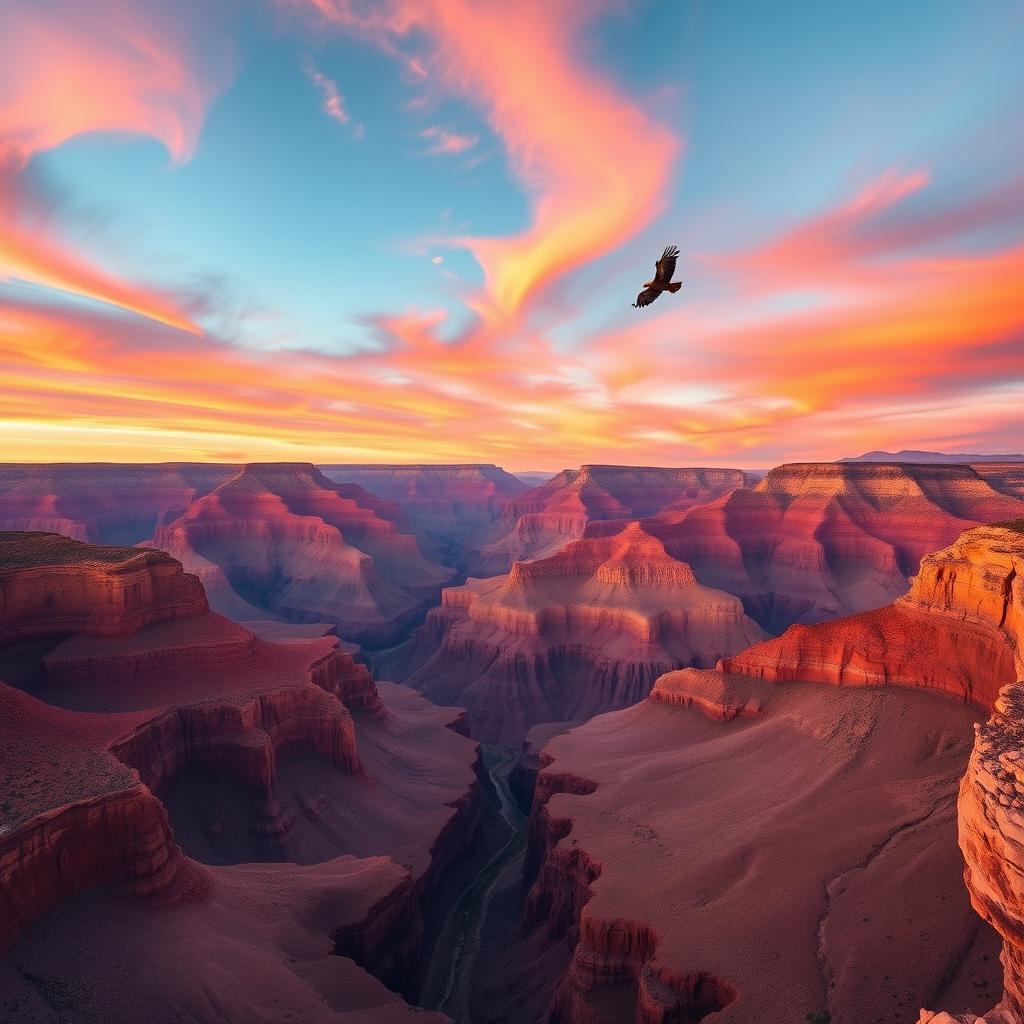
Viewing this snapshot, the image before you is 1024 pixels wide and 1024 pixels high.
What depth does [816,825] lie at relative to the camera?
1048 inches

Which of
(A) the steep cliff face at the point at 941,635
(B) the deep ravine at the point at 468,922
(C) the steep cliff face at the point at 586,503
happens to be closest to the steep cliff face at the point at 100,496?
(C) the steep cliff face at the point at 586,503

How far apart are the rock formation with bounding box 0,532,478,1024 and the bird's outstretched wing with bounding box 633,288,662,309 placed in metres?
23.1

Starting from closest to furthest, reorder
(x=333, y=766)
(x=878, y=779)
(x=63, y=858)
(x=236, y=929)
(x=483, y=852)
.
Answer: (x=63, y=858) < (x=236, y=929) < (x=878, y=779) < (x=333, y=766) < (x=483, y=852)

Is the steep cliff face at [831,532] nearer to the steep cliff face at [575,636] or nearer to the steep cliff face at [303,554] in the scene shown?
the steep cliff face at [575,636]

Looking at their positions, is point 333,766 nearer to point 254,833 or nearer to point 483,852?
point 254,833

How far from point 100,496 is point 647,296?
181m

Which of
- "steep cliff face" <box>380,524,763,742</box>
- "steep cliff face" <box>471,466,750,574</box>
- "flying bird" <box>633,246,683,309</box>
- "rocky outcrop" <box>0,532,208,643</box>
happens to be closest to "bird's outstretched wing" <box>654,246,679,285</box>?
"flying bird" <box>633,246,683,309</box>

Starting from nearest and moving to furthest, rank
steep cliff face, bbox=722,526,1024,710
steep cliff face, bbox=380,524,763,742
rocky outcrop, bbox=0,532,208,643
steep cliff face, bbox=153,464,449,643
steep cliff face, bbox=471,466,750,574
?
steep cliff face, bbox=722,526,1024,710
rocky outcrop, bbox=0,532,208,643
steep cliff face, bbox=380,524,763,742
steep cliff face, bbox=153,464,449,643
steep cliff face, bbox=471,466,750,574

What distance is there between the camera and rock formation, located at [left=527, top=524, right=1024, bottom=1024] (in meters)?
16.8

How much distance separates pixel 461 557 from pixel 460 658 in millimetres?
95597

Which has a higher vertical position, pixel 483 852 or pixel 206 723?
pixel 206 723

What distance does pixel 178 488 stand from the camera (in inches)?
6816

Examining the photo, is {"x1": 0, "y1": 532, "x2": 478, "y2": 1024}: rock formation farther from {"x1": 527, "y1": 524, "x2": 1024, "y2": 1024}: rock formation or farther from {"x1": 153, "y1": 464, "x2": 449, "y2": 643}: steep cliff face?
{"x1": 153, "y1": 464, "x2": 449, "y2": 643}: steep cliff face

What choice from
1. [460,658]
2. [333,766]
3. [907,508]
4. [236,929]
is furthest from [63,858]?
[907,508]
